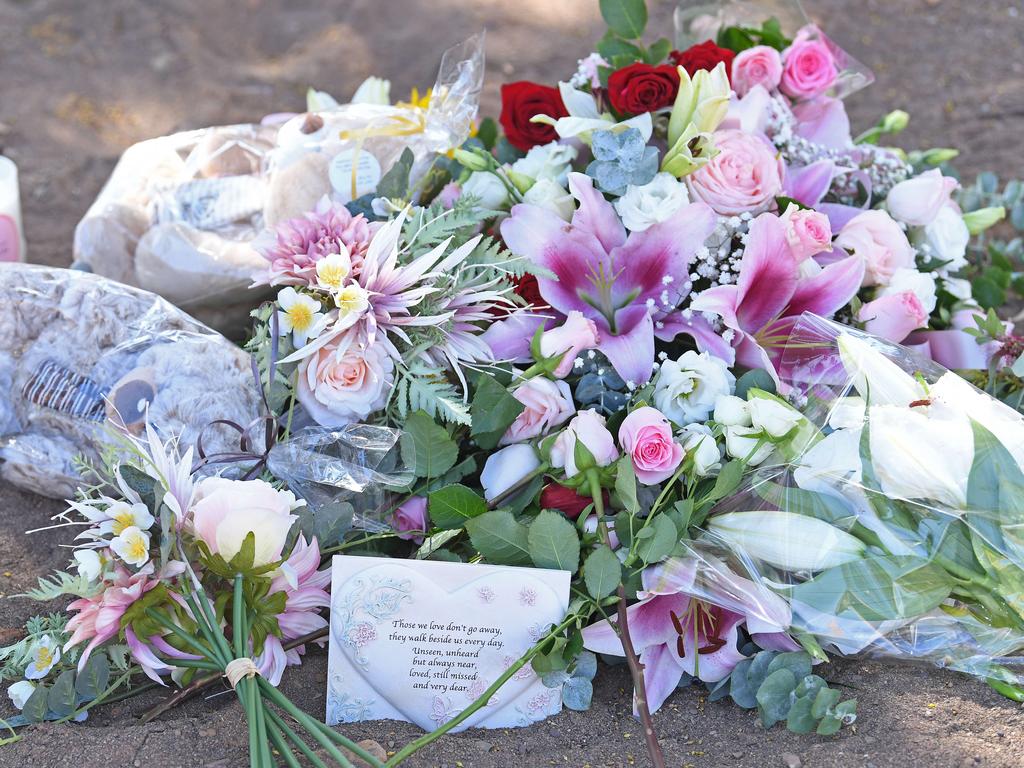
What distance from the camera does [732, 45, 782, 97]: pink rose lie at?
68.9 inches

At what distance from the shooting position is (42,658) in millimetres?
1240

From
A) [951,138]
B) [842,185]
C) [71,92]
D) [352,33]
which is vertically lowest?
[71,92]

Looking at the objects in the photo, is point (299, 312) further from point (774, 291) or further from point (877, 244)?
point (877, 244)

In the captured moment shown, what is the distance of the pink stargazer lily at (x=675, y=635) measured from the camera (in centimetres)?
124

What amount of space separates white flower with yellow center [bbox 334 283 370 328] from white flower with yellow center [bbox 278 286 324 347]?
0.05 m

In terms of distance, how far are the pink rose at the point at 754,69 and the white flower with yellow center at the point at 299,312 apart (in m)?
0.88

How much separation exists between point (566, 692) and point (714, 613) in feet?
0.69

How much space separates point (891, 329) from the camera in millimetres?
1478

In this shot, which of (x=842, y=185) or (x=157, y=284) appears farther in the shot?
(x=157, y=284)

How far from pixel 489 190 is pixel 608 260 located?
0.24 metres

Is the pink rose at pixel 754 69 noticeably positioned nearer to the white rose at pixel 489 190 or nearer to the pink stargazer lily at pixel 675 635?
the white rose at pixel 489 190

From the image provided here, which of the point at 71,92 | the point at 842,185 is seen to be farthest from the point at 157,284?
the point at 71,92

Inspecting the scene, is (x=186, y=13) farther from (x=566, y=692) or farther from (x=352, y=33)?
(x=566, y=692)

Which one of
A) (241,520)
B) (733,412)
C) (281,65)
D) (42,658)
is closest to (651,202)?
(733,412)
